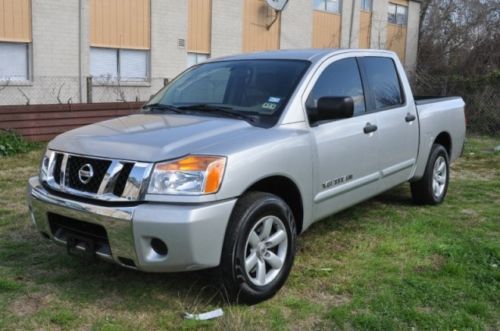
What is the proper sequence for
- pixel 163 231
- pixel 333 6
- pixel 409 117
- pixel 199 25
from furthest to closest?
1. pixel 333 6
2. pixel 199 25
3. pixel 409 117
4. pixel 163 231

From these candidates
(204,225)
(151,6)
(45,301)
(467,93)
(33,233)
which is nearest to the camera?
(204,225)

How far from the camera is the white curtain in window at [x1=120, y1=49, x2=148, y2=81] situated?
14.4m

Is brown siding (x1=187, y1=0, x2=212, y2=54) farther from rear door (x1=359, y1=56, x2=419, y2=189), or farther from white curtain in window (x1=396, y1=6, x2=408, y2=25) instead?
white curtain in window (x1=396, y1=6, x2=408, y2=25)

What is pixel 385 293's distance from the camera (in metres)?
3.89

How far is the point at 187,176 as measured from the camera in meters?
3.36

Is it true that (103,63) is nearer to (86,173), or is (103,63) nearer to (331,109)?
(331,109)

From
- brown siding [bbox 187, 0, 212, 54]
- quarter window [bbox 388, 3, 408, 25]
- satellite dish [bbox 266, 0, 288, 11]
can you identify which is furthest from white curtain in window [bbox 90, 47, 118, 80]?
quarter window [bbox 388, 3, 408, 25]

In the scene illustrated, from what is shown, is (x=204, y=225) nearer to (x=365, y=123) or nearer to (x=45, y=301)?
(x=45, y=301)

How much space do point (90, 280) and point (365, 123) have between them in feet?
8.40

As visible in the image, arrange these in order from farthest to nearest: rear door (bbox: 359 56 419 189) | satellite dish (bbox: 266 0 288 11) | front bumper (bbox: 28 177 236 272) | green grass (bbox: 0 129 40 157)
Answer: satellite dish (bbox: 266 0 288 11)
green grass (bbox: 0 129 40 157)
rear door (bbox: 359 56 419 189)
front bumper (bbox: 28 177 236 272)

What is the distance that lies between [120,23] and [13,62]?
290 centimetres

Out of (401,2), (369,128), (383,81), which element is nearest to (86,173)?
(369,128)

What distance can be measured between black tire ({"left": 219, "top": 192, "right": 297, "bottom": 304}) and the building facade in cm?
904

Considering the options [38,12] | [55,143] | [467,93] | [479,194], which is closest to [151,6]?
[38,12]
